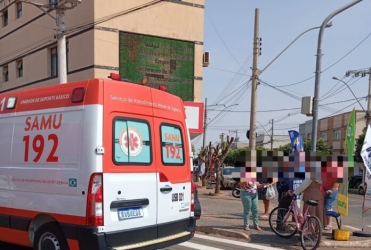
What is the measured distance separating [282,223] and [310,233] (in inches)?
36.8

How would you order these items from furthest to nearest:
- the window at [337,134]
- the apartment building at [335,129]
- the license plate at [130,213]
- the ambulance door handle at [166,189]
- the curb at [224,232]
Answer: the window at [337,134] → the apartment building at [335,129] → the curb at [224,232] → the ambulance door handle at [166,189] → the license plate at [130,213]

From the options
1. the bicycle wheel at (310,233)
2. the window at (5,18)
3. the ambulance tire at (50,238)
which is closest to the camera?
the ambulance tire at (50,238)

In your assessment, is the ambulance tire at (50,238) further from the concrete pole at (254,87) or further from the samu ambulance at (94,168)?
the concrete pole at (254,87)

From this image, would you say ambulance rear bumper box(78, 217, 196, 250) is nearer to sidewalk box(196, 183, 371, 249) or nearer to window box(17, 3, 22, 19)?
sidewalk box(196, 183, 371, 249)

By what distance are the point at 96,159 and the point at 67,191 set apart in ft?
2.15

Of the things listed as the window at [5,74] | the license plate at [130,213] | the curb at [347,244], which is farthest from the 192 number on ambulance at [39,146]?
the window at [5,74]

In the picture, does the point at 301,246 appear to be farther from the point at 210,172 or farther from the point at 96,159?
the point at 210,172

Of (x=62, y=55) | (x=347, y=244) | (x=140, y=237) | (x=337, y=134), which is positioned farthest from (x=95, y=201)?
(x=337, y=134)

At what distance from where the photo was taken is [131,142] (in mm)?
5250

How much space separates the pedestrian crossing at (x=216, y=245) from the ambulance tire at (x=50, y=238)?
244 centimetres

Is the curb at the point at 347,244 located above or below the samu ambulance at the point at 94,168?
below

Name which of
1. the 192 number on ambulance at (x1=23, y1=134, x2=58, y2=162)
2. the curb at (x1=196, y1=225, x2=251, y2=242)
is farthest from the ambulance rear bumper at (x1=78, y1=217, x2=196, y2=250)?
the curb at (x1=196, y1=225, x2=251, y2=242)

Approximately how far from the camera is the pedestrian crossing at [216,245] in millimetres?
7336

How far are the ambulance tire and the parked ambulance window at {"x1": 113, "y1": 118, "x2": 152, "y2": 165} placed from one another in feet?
4.17
